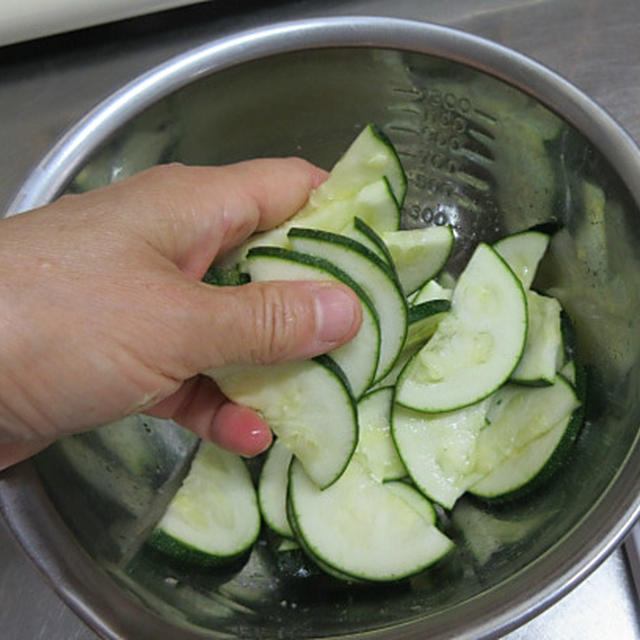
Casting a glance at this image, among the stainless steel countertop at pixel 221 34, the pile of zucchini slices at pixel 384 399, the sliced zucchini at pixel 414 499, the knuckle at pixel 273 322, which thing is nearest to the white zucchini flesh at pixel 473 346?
the pile of zucchini slices at pixel 384 399

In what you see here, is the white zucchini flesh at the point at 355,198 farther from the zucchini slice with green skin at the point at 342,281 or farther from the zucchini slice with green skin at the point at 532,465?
the zucchini slice with green skin at the point at 532,465

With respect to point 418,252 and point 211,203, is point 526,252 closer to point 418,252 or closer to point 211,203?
point 418,252

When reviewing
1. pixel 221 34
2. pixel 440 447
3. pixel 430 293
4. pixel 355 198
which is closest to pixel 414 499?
pixel 440 447

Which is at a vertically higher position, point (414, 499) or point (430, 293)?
point (430, 293)

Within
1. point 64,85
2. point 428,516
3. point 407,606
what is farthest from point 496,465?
point 64,85

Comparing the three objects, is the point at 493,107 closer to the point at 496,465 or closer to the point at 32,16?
the point at 496,465

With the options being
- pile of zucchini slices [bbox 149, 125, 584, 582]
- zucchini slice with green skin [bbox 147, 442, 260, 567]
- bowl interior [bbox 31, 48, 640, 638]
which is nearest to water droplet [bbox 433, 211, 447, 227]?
bowl interior [bbox 31, 48, 640, 638]

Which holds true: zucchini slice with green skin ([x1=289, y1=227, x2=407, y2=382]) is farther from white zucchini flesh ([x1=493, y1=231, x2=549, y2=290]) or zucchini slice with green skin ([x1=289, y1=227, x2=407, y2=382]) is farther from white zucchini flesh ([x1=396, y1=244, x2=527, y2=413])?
white zucchini flesh ([x1=493, y1=231, x2=549, y2=290])
